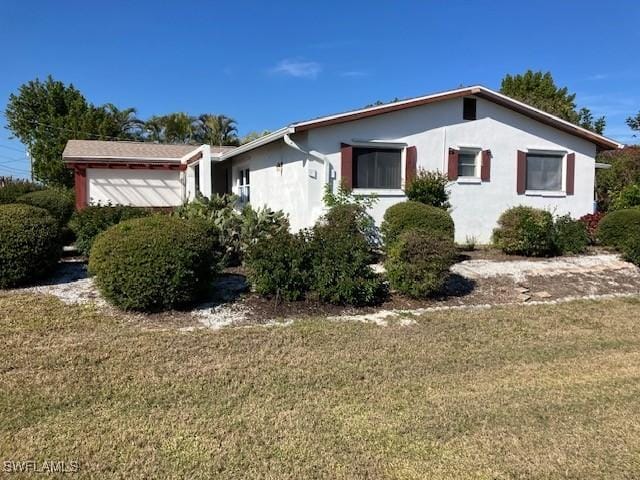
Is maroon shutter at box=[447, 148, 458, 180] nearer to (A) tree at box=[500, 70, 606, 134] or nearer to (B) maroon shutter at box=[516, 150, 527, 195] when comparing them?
(B) maroon shutter at box=[516, 150, 527, 195]

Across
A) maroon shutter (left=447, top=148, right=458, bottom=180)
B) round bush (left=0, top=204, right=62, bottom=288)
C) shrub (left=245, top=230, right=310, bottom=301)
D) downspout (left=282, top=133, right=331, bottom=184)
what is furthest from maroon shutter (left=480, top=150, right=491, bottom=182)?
round bush (left=0, top=204, right=62, bottom=288)

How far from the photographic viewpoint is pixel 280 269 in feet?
22.1

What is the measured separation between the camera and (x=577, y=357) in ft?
17.6

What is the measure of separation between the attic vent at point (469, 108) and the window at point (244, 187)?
24.0 feet

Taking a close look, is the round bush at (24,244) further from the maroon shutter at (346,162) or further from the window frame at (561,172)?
the window frame at (561,172)

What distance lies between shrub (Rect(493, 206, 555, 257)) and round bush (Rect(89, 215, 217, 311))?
24.4ft

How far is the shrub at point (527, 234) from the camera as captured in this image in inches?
425

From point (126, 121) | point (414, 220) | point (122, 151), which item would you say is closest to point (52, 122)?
point (126, 121)

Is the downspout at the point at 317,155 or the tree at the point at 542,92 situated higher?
the tree at the point at 542,92

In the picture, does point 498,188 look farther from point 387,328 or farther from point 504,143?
point 387,328

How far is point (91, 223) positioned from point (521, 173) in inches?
420

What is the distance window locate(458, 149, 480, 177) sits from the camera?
43.1ft

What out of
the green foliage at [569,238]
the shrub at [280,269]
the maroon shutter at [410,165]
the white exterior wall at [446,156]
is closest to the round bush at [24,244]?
the shrub at [280,269]

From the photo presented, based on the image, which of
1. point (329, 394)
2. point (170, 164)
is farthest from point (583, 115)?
point (329, 394)
